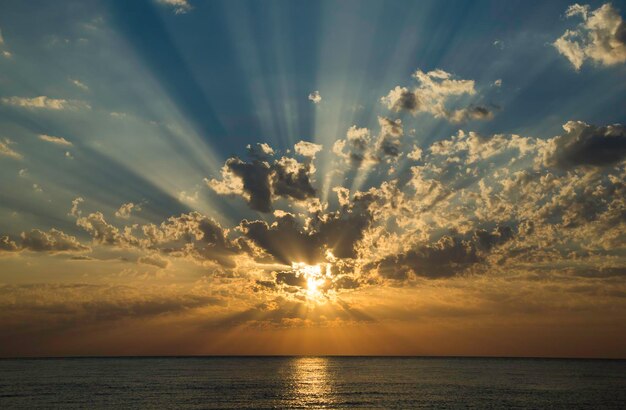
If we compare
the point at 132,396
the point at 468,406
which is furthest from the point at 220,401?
the point at 468,406

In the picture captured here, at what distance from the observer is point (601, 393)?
463 ft

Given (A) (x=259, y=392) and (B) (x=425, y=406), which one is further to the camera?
(A) (x=259, y=392)

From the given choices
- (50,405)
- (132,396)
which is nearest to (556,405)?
(132,396)

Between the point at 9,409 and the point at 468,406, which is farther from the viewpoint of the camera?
the point at 468,406

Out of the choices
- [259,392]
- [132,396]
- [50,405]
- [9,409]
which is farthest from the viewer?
[259,392]

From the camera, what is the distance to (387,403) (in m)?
110

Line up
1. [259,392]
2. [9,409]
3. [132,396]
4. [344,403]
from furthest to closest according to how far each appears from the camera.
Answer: [259,392]
[132,396]
[344,403]
[9,409]

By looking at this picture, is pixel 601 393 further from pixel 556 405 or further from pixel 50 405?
pixel 50 405

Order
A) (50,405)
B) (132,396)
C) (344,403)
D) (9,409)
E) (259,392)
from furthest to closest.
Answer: (259,392)
(132,396)
(344,403)
(50,405)
(9,409)

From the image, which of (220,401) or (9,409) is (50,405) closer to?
(9,409)

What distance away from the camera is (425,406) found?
104062 millimetres

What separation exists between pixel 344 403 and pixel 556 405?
47.2 metres

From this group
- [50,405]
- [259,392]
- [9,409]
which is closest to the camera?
[9,409]

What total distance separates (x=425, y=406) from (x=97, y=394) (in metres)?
83.6
